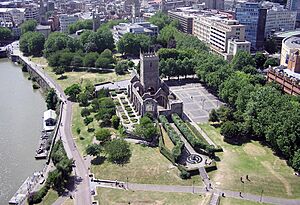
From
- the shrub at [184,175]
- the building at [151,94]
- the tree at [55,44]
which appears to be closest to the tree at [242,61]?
the building at [151,94]

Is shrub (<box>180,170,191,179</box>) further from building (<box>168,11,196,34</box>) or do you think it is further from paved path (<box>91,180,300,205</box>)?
building (<box>168,11,196,34</box>)

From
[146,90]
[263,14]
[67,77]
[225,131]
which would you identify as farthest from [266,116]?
[263,14]

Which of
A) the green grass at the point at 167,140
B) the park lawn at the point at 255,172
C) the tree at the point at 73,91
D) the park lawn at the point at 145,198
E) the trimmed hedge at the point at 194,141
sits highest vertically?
the tree at the point at 73,91

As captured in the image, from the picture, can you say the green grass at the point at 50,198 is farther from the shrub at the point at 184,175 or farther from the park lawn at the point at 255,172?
the park lawn at the point at 255,172

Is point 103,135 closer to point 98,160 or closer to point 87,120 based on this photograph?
point 98,160

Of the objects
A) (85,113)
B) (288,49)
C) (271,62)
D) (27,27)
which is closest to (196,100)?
(85,113)
